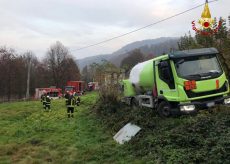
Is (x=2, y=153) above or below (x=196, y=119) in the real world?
below

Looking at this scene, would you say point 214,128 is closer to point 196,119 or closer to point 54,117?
point 196,119

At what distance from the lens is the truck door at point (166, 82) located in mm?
13367

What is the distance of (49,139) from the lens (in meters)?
15.3

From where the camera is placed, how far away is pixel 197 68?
43.5ft

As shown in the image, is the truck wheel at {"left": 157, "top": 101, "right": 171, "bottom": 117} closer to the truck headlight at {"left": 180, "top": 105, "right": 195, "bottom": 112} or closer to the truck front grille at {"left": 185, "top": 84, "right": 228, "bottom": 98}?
the truck headlight at {"left": 180, "top": 105, "right": 195, "bottom": 112}

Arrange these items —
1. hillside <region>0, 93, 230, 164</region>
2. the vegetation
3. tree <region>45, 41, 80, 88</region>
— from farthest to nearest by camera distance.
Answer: tree <region>45, 41, 80, 88</region> → the vegetation → hillside <region>0, 93, 230, 164</region>

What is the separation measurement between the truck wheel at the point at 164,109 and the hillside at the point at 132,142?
451mm

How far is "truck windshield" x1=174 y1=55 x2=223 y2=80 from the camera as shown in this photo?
13.1m

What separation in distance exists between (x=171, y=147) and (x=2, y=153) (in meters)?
6.69

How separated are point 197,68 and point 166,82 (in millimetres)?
1346

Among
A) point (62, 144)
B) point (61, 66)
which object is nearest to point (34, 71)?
point (61, 66)

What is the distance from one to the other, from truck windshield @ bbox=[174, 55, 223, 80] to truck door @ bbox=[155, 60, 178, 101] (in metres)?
0.40

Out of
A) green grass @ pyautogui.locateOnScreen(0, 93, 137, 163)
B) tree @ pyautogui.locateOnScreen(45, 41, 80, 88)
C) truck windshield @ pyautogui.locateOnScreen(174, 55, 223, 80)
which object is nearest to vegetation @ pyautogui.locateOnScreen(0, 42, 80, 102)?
tree @ pyautogui.locateOnScreen(45, 41, 80, 88)

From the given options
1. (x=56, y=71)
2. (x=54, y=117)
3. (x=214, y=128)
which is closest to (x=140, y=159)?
(x=214, y=128)
